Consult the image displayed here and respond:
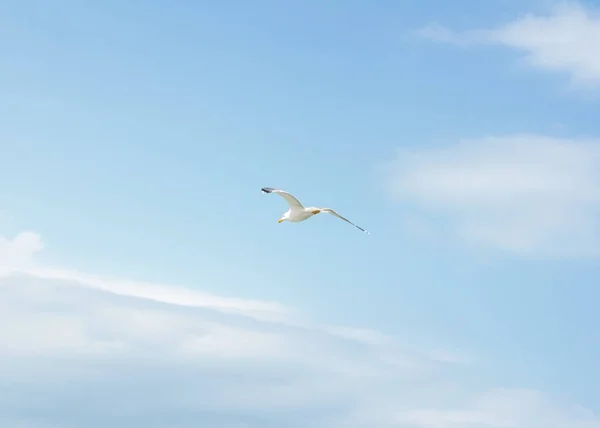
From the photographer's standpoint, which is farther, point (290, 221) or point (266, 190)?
point (290, 221)

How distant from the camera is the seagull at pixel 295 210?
6419 centimetres

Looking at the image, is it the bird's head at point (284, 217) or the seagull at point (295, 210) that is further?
the bird's head at point (284, 217)

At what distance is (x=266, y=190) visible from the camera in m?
64.2

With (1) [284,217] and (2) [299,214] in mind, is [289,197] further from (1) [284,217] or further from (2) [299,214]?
(1) [284,217]

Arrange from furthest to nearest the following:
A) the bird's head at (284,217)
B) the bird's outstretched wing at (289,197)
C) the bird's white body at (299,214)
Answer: the bird's head at (284,217) < the bird's white body at (299,214) < the bird's outstretched wing at (289,197)

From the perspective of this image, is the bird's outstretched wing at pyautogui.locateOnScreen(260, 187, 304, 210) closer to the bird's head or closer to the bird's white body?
the bird's white body

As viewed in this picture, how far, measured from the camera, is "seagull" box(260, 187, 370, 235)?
64.2 m

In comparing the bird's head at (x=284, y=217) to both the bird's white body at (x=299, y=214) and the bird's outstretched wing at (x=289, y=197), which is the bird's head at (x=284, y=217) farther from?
the bird's outstretched wing at (x=289, y=197)

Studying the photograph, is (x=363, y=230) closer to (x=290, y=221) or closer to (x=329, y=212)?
(x=329, y=212)

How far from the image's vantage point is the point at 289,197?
2591 inches

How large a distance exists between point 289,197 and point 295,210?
2375 mm

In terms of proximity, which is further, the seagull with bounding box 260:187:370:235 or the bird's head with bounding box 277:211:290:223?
the bird's head with bounding box 277:211:290:223

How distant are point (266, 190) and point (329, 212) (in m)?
6.34

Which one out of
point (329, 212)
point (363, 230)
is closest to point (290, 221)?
point (329, 212)
